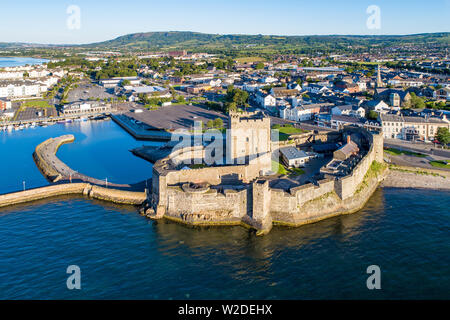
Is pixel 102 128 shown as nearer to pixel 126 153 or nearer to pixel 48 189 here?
pixel 126 153

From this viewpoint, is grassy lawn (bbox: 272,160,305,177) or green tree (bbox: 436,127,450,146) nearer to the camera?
grassy lawn (bbox: 272,160,305,177)

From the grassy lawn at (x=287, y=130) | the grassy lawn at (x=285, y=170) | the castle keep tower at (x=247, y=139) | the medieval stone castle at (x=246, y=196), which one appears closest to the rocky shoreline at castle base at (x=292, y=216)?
the medieval stone castle at (x=246, y=196)

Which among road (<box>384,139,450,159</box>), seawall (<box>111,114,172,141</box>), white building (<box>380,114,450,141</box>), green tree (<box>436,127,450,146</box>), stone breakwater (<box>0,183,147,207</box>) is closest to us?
stone breakwater (<box>0,183,147,207</box>)

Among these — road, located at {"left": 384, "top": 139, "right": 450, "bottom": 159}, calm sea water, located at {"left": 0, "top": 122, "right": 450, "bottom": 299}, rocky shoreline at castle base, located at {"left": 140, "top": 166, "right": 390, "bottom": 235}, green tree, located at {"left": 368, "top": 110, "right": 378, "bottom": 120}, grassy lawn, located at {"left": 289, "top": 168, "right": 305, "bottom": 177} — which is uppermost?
green tree, located at {"left": 368, "top": 110, "right": 378, "bottom": 120}

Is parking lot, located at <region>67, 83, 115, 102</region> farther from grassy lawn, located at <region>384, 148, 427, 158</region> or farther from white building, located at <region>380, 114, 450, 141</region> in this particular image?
grassy lawn, located at <region>384, 148, 427, 158</region>

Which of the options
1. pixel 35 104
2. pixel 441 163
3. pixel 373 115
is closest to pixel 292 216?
pixel 441 163

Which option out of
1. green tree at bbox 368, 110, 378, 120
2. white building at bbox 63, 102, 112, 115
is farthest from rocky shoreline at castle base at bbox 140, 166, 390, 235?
white building at bbox 63, 102, 112, 115

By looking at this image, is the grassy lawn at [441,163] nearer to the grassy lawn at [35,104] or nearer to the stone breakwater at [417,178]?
the stone breakwater at [417,178]
